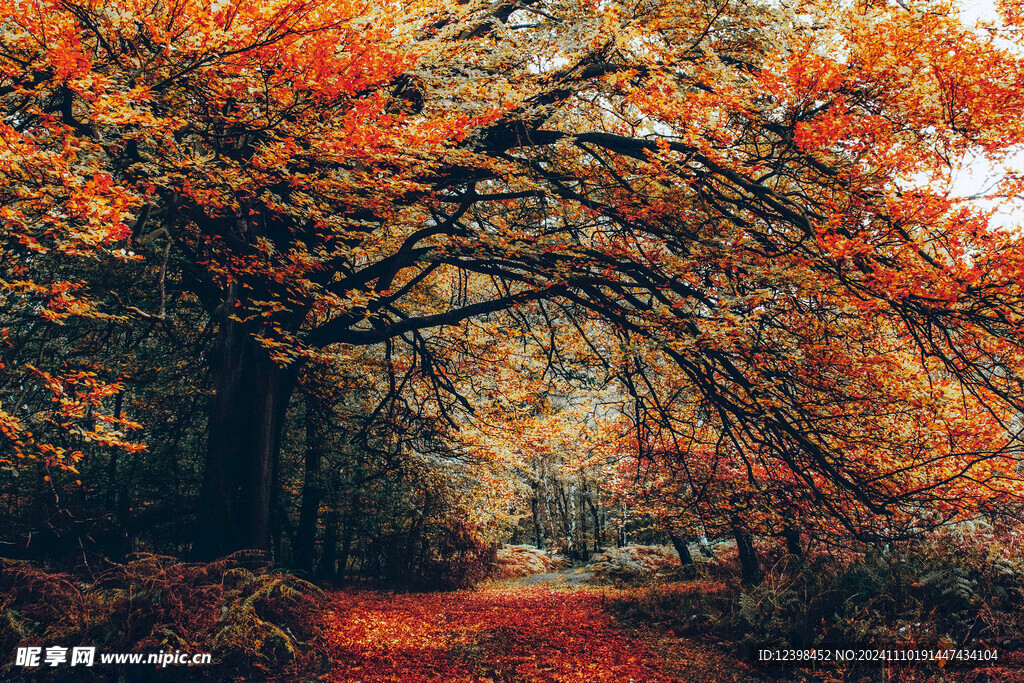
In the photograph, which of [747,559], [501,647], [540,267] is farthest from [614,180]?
[747,559]

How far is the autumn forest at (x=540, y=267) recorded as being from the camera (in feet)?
15.8

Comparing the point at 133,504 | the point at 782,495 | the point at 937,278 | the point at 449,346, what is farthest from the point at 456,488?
the point at 937,278

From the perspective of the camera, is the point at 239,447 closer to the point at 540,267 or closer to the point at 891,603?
the point at 540,267

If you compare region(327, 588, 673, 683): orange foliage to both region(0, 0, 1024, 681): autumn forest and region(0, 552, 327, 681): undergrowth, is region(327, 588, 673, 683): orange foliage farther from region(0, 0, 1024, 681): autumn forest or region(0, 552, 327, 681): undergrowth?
region(0, 552, 327, 681): undergrowth

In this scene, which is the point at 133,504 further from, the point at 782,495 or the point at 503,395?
the point at 782,495

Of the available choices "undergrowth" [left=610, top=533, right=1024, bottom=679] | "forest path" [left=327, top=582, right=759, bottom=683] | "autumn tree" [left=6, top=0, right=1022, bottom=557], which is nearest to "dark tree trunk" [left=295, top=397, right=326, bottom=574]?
"forest path" [left=327, top=582, right=759, bottom=683]

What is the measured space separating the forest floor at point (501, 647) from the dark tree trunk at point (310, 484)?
1908 mm

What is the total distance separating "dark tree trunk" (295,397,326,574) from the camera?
11.1 m

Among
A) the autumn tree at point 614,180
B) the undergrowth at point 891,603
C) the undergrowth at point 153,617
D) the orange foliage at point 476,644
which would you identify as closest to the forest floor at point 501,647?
the orange foliage at point 476,644

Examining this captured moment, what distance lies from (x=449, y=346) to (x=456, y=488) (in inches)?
134

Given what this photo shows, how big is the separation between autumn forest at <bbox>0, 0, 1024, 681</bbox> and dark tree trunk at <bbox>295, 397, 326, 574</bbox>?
7.37ft

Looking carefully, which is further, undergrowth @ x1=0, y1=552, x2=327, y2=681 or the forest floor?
the forest floor

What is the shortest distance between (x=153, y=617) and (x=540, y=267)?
543 centimetres

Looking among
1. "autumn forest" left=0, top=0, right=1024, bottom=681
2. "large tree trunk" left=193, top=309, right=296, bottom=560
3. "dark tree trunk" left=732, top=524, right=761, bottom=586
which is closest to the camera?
"autumn forest" left=0, top=0, right=1024, bottom=681
